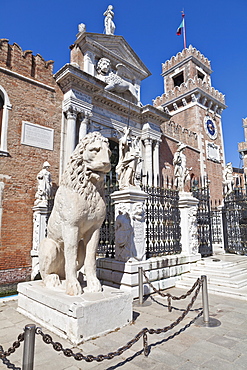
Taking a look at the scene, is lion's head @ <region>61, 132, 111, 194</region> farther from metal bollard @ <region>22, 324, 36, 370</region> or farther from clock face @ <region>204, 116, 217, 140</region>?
clock face @ <region>204, 116, 217, 140</region>

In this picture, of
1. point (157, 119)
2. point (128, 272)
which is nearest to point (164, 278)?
point (128, 272)

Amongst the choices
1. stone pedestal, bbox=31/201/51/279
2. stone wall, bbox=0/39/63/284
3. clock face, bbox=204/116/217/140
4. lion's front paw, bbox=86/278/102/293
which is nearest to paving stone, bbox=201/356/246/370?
lion's front paw, bbox=86/278/102/293

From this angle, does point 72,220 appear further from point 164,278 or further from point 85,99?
point 85,99

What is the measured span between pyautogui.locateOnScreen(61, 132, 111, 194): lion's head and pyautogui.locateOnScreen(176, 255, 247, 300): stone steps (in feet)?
12.5

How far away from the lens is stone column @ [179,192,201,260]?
6.55 metres

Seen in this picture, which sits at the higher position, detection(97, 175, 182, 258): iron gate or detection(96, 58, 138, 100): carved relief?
detection(96, 58, 138, 100): carved relief

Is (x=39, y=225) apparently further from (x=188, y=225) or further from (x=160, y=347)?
(x=160, y=347)

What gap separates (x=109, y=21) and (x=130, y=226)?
12.9 m

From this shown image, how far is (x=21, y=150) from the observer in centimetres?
915

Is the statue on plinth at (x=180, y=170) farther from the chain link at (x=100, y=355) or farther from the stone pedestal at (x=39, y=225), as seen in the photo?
the stone pedestal at (x=39, y=225)

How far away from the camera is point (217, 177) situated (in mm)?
20250

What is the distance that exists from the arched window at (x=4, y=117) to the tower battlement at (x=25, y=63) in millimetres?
1236

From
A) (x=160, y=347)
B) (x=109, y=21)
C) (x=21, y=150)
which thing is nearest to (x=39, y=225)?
(x=21, y=150)

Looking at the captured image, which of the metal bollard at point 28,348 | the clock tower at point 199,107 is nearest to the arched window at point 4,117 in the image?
the metal bollard at point 28,348
